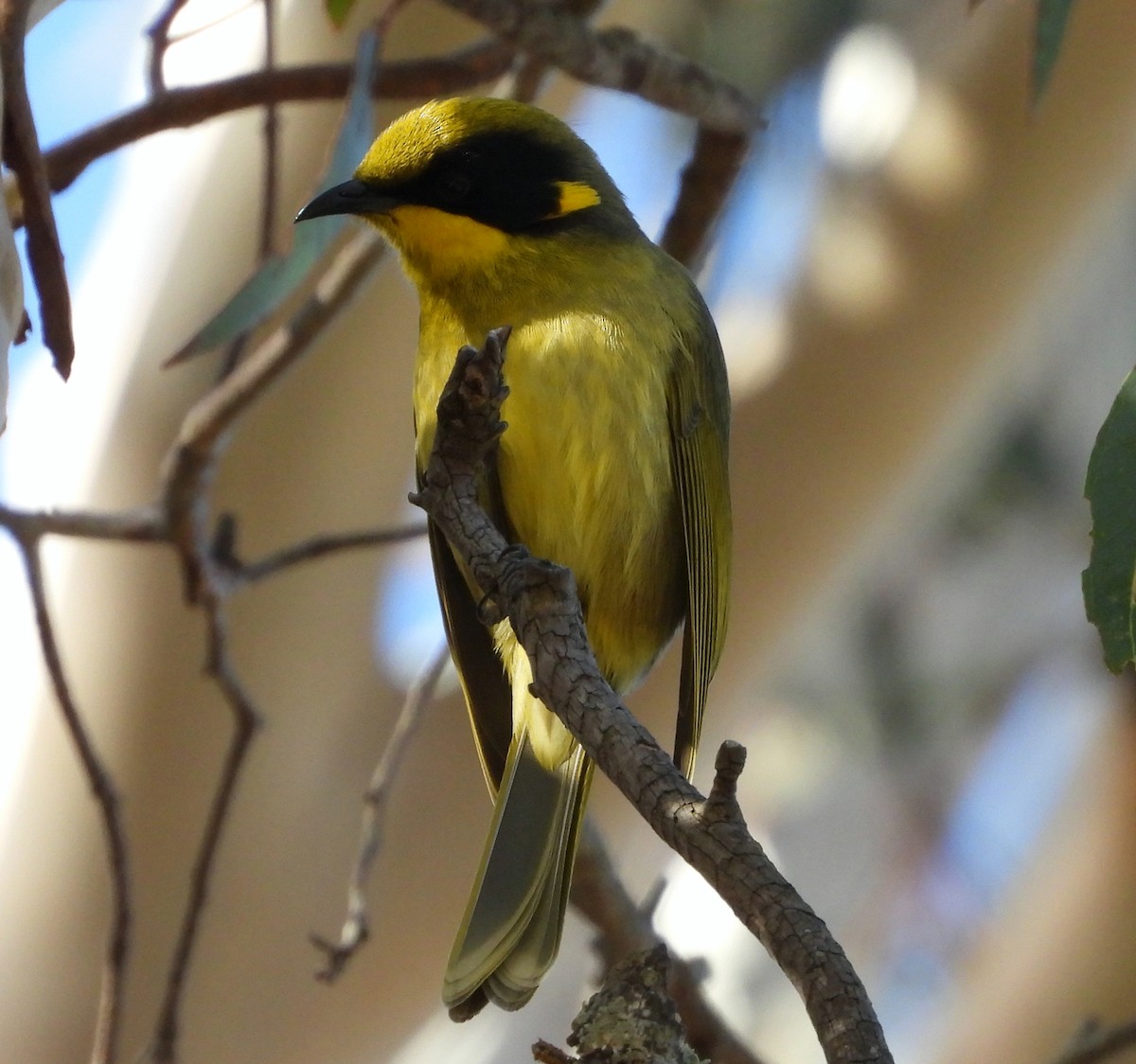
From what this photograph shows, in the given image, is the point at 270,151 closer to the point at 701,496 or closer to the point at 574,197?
the point at 574,197

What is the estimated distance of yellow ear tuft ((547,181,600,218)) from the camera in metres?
2.05

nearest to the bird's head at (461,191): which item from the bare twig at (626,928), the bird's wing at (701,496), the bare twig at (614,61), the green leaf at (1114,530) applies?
the bare twig at (614,61)

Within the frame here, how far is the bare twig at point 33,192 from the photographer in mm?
1360

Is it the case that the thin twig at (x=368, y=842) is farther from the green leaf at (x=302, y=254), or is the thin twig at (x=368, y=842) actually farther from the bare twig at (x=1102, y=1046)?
the bare twig at (x=1102, y=1046)

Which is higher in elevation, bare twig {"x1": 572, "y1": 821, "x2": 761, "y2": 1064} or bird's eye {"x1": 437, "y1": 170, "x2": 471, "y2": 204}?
bird's eye {"x1": 437, "y1": 170, "x2": 471, "y2": 204}

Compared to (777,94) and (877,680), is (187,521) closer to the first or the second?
(777,94)

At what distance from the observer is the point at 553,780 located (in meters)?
1.88

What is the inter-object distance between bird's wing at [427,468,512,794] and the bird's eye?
1.45ft

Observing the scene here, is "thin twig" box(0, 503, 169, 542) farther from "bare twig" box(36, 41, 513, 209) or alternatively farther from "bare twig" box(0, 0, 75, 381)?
"bare twig" box(0, 0, 75, 381)

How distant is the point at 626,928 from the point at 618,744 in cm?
108

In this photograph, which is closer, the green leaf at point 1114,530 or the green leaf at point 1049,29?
the green leaf at point 1114,530

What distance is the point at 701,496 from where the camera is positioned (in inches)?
76.0

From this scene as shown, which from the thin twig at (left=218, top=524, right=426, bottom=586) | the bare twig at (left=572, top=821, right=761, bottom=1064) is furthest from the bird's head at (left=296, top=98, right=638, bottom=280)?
the bare twig at (left=572, top=821, right=761, bottom=1064)

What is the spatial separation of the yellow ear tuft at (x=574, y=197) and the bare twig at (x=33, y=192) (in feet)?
2.64
